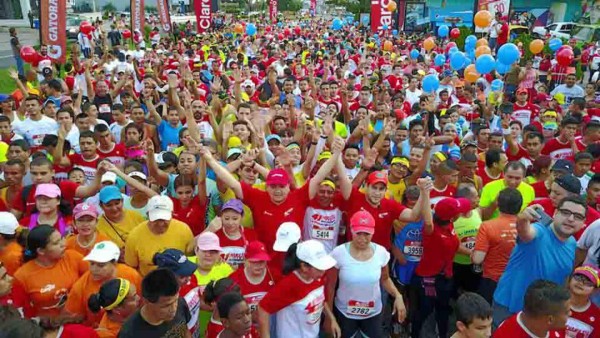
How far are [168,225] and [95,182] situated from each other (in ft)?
4.04

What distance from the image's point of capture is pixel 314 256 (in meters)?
3.34

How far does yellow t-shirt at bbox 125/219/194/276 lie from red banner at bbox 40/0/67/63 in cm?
874

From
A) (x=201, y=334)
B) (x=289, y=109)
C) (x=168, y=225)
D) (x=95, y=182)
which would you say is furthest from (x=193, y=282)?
(x=289, y=109)

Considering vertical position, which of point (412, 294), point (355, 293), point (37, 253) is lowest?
point (412, 294)

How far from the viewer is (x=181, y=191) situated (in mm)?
4723

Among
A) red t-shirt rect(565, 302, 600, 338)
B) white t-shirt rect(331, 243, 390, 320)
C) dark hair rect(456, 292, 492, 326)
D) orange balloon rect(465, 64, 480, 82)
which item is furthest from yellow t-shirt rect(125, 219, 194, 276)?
orange balloon rect(465, 64, 480, 82)

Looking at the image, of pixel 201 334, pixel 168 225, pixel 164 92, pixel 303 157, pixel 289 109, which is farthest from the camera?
pixel 164 92

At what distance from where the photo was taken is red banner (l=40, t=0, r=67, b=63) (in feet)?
35.6

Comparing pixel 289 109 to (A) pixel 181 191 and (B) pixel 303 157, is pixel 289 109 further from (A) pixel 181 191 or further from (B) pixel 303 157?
(A) pixel 181 191

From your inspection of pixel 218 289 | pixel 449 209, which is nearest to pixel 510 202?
pixel 449 209

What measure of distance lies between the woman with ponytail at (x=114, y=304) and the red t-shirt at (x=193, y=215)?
5.04 feet

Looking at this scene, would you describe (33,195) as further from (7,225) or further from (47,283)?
(47,283)

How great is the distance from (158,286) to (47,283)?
1.22 metres

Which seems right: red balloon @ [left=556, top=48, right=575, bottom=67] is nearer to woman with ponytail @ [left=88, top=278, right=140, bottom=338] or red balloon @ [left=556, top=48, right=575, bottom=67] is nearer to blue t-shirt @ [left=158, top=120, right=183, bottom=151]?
blue t-shirt @ [left=158, top=120, right=183, bottom=151]
